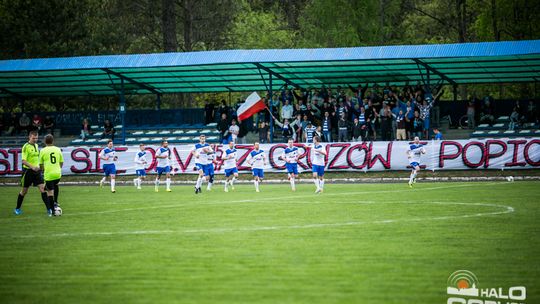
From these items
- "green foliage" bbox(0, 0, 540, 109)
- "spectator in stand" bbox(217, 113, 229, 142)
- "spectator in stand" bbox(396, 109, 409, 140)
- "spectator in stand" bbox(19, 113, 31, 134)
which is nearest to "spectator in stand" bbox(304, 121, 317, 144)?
"spectator in stand" bbox(396, 109, 409, 140)

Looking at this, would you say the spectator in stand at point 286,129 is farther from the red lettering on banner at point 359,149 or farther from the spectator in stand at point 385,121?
the spectator in stand at point 385,121

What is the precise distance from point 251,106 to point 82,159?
939cm

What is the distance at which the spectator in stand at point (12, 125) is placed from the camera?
49.3 m

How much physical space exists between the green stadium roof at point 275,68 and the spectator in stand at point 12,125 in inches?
72.6

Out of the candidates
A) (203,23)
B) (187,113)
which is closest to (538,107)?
(187,113)

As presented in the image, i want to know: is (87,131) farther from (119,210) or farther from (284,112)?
(119,210)

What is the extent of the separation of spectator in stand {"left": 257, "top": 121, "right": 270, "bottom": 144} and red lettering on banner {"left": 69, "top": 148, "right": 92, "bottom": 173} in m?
9.09

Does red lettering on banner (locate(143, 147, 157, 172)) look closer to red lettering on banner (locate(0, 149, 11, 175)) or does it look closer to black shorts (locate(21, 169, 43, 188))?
red lettering on banner (locate(0, 149, 11, 175))

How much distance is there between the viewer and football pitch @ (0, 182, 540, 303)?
10.6m

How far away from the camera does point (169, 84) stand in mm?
48219

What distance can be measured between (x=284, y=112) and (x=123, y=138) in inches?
354

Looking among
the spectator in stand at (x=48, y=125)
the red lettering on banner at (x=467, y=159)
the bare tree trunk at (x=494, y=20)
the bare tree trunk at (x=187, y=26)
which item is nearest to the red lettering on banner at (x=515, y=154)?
the red lettering on banner at (x=467, y=159)

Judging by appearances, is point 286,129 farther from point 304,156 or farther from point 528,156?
point 528,156

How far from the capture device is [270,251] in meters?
13.9
